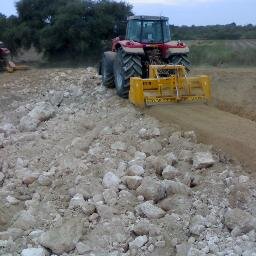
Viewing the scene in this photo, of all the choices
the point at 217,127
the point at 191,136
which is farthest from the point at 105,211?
the point at 217,127

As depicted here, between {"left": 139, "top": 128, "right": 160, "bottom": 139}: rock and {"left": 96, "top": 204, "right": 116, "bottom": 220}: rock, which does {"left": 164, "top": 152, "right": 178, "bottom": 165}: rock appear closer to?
{"left": 139, "top": 128, "right": 160, "bottom": 139}: rock

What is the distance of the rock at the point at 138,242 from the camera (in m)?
5.65

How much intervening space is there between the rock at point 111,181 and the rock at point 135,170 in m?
0.20

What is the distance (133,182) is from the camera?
6836mm

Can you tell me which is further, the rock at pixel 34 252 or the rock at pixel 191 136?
the rock at pixel 191 136

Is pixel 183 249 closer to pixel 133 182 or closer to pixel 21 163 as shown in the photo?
pixel 133 182

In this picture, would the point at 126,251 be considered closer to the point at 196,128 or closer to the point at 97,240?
the point at 97,240

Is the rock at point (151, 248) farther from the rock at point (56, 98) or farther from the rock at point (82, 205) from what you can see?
the rock at point (56, 98)

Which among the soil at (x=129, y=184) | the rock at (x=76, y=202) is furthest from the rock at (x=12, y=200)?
the rock at (x=76, y=202)

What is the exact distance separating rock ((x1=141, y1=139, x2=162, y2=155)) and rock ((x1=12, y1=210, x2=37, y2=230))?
214cm

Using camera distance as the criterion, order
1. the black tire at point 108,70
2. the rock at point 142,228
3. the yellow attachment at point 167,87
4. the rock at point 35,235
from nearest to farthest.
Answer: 1. the rock at point 142,228
2. the rock at point 35,235
3. the yellow attachment at point 167,87
4. the black tire at point 108,70

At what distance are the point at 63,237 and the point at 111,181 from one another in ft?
4.27

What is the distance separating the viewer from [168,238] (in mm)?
5695

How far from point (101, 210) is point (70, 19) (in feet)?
82.7
